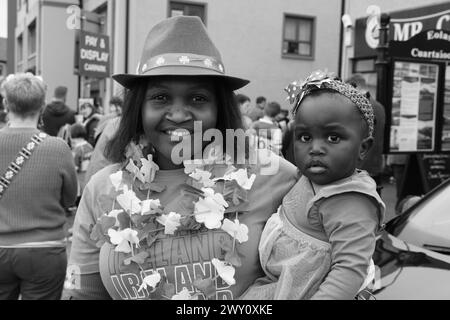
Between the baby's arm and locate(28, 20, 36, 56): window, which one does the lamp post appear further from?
locate(28, 20, 36, 56): window

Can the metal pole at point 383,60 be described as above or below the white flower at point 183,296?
above

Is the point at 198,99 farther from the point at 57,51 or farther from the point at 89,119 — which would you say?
the point at 57,51

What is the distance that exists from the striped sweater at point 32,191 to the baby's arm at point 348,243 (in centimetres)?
206

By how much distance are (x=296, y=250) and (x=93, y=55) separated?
907cm

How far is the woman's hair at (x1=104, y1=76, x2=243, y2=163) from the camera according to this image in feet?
6.00

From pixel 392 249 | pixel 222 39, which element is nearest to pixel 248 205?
pixel 392 249

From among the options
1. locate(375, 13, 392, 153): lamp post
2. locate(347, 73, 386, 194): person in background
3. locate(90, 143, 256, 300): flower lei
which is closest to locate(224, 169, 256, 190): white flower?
locate(90, 143, 256, 300): flower lei

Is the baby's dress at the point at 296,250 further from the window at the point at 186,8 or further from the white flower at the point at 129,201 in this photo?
the window at the point at 186,8

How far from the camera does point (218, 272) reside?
1.65m

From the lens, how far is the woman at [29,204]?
2986 mm

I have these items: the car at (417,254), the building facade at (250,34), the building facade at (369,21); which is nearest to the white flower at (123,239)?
the car at (417,254)

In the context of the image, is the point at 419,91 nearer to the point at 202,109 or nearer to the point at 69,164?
the point at 69,164

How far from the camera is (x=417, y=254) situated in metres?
2.69

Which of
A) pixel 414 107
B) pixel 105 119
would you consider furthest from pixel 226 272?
pixel 414 107
